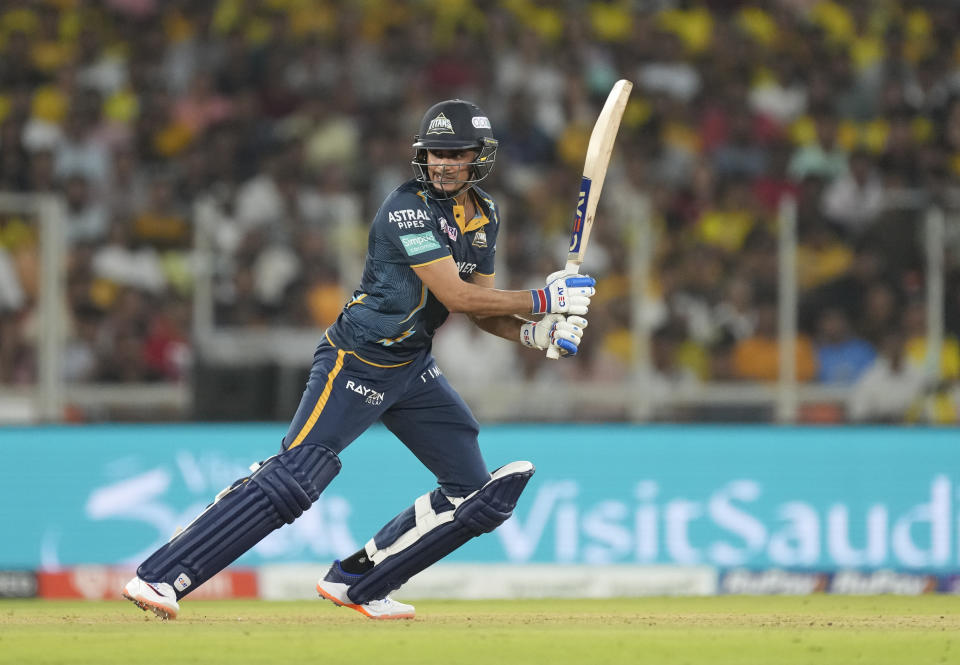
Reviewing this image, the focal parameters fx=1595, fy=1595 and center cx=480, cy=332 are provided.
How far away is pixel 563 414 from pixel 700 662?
4.67 meters

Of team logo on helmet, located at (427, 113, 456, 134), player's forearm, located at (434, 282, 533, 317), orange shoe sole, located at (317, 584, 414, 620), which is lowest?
orange shoe sole, located at (317, 584, 414, 620)

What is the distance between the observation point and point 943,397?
9.84 m

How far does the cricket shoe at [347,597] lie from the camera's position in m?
6.68

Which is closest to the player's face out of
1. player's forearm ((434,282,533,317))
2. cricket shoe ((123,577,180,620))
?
player's forearm ((434,282,533,317))

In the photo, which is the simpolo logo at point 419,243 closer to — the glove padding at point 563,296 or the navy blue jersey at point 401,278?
the navy blue jersey at point 401,278

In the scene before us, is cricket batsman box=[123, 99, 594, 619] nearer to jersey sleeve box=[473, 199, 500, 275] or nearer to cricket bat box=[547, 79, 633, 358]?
jersey sleeve box=[473, 199, 500, 275]

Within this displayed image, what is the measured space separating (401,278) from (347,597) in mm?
1421

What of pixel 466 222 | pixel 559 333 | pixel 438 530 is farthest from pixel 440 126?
pixel 438 530

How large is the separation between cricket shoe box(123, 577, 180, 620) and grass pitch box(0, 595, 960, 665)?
8 cm

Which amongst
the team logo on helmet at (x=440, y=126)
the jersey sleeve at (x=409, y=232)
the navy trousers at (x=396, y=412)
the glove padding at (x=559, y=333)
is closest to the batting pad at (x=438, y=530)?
the navy trousers at (x=396, y=412)

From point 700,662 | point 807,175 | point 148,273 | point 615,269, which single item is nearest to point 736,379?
point 615,269

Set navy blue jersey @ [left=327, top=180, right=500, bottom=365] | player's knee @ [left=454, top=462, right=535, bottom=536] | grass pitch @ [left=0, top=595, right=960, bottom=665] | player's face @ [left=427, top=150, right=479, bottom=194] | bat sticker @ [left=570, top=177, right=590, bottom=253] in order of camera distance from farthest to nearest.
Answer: bat sticker @ [left=570, top=177, right=590, bottom=253]
player's knee @ [left=454, top=462, right=535, bottom=536]
player's face @ [left=427, top=150, right=479, bottom=194]
navy blue jersey @ [left=327, top=180, right=500, bottom=365]
grass pitch @ [left=0, top=595, right=960, bottom=665]

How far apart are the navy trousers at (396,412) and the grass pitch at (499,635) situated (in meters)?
0.64

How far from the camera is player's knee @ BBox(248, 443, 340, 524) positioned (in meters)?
6.05
